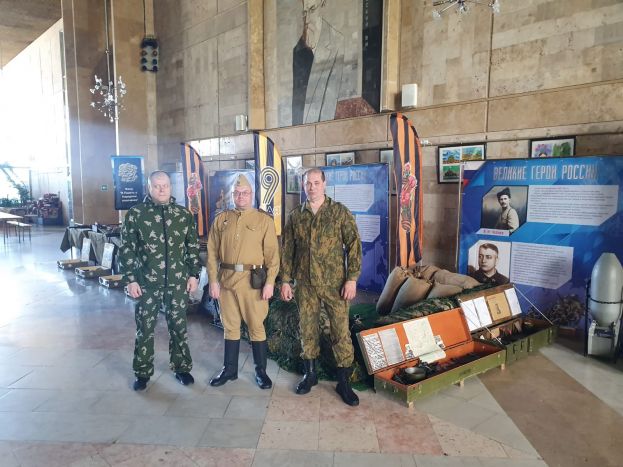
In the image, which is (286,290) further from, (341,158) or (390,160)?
(341,158)

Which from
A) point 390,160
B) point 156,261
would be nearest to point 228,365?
point 156,261

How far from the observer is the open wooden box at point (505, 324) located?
408 centimetres

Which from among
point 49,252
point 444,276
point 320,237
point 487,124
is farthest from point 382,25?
point 49,252

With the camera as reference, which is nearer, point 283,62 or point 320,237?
point 320,237

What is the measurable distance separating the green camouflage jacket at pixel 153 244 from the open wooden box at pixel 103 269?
5296mm

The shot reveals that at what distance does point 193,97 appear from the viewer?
1123 cm

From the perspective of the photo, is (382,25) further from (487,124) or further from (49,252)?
(49,252)

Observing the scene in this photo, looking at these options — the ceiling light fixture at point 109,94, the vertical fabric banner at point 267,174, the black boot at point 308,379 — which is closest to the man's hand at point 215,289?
the black boot at point 308,379

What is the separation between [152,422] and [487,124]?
5.27 meters

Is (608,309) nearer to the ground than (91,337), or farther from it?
farther from it

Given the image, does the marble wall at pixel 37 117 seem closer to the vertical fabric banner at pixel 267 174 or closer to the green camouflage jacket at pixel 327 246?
the vertical fabric banner at pixel 267 174

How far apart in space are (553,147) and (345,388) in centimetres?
399

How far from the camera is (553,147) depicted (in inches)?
204

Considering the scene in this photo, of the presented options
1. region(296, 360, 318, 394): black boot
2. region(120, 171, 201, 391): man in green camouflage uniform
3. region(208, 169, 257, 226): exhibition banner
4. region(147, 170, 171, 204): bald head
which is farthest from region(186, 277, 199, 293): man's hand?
region(208, 169, 257, 226): exhibition banner
